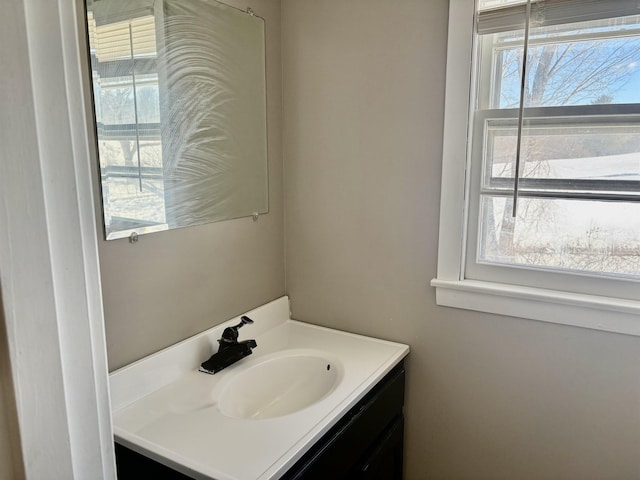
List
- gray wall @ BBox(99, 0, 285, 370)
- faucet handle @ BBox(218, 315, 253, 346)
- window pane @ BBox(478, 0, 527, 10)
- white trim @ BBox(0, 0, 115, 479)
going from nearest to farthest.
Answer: white trim @ BBox(0, 0, 115, 479), gray wall @ BBox(99, 0, 285, 370), window pane @ BBox(478, 0, 527, 10), faucet handle @ BBox(218, 315, 253, 346)

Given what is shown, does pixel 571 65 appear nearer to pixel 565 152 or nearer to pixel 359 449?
pixel 565 152

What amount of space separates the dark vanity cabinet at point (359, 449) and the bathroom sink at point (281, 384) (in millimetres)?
137

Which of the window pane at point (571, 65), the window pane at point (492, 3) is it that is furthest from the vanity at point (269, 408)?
the window pane at point (492, 3)

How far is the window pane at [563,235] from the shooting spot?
4.28ft

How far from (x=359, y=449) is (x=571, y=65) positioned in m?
1.19

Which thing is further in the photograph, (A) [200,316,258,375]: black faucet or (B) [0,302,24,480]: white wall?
(A) [200,316,258,375]: black faucet

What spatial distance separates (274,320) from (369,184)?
0.61 metres

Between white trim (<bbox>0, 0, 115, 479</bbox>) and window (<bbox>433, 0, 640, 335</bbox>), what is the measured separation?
3.89 ft

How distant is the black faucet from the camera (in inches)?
55.5

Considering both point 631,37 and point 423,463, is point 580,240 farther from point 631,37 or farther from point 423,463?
point 423,463

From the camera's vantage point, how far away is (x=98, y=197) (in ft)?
3.70

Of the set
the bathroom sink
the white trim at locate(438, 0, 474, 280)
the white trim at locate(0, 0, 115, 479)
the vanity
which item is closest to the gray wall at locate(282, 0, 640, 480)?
the white trim at locate(438, 0, 474, 280)

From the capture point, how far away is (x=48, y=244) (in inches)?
16.2

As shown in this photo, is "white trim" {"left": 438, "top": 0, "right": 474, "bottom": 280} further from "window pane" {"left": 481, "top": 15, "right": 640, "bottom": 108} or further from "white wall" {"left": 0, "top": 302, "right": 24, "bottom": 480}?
"white wall" {"left": 0, "top": 302, "right": 24, "bottom": 480}
